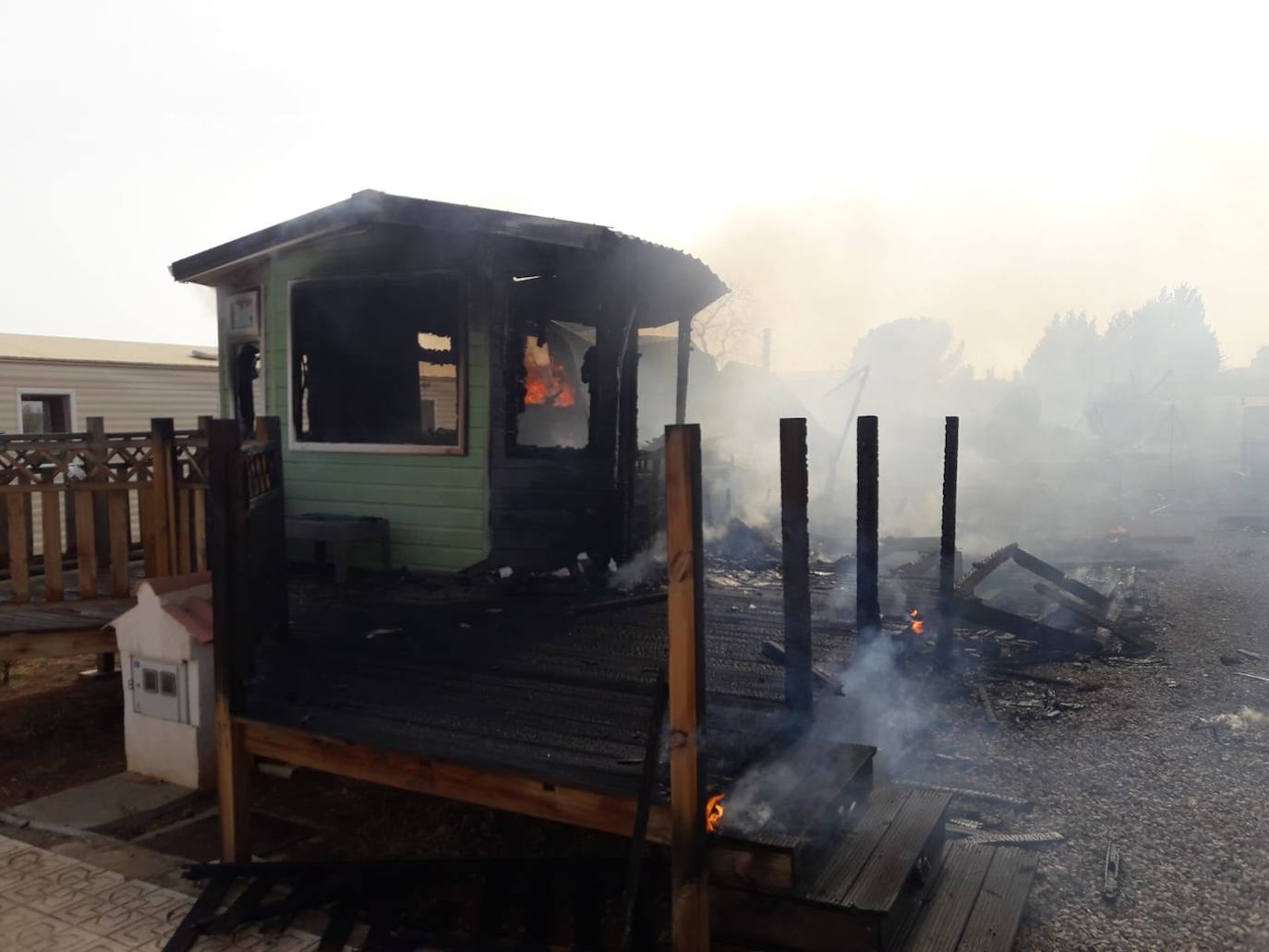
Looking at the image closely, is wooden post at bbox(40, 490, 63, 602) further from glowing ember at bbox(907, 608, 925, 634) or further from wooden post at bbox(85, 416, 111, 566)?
glowing ember at bbox(907, 608, 925, 634)

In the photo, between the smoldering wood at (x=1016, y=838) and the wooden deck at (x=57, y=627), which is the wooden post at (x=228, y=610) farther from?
the smoldering wood at (x=1016, y=838)

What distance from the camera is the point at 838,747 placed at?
4758 mm

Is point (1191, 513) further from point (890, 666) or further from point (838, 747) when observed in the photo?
point (838, 747)

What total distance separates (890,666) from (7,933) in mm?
5772

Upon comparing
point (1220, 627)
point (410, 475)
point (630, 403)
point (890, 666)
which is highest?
point (630, 403)

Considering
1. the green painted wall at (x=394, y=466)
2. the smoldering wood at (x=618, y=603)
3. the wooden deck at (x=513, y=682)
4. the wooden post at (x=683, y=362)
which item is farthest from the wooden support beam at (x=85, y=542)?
the wooden post at (x=683, y=362)

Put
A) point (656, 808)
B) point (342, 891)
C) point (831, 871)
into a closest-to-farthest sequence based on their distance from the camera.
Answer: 1. point (656, 808)
2. point (831, 871)
3. point (342, 891)

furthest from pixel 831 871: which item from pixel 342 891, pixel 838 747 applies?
pixel 342 891

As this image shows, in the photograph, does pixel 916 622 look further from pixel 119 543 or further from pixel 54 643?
pixel 54 643

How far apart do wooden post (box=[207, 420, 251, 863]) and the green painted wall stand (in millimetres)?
3515

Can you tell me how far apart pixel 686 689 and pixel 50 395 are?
19368mm

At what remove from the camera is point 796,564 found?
4562 millimetres

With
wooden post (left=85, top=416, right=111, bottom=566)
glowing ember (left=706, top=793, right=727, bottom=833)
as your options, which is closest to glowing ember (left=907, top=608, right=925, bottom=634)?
glowing ember (left=706, top=793, right=727, bottom=833)

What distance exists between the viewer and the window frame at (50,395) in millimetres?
17141
